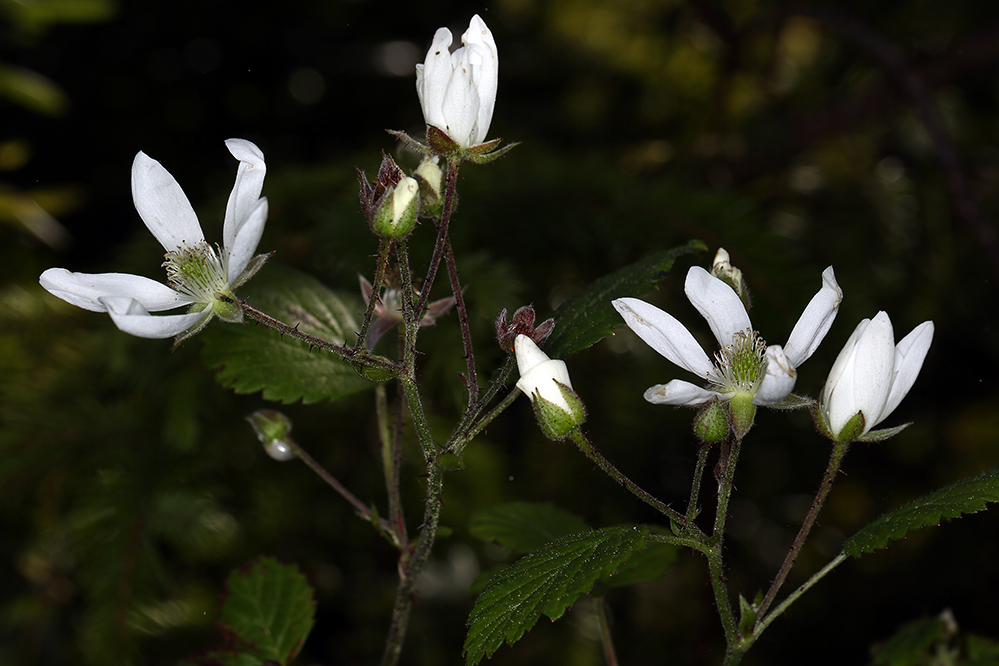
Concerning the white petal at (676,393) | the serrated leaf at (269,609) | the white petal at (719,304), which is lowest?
the serrated leaf at (269,609)

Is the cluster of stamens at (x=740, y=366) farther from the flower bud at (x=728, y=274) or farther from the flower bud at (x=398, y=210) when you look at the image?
the flower bud at (x=398, y=210)

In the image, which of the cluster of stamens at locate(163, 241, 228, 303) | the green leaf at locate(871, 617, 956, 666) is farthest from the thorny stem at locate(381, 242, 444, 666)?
the green leaf at locate(871, 617, 956, 666)

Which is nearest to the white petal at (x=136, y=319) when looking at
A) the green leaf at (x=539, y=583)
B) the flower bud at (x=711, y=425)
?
the green leaf at (x=539, y=583)

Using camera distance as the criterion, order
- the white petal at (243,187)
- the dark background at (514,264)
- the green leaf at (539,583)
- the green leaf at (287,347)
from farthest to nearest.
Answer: the dark background at (514,264)
the green leaf at (287,347)
the white petal at (243,187)
the green leaf at (539,583)

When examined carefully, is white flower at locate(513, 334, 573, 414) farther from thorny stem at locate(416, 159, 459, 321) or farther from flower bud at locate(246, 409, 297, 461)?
flower bud at locate(246, 409, 297, 461)

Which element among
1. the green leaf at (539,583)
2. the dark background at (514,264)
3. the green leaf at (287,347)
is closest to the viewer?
the green leaf at (539,583)

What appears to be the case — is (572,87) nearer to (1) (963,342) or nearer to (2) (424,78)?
(1) (963,342)

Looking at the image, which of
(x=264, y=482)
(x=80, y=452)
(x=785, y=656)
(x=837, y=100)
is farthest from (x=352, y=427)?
(x=837, y=100)
